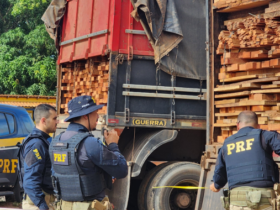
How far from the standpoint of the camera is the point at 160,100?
6.86 m

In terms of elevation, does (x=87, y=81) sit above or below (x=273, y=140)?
above

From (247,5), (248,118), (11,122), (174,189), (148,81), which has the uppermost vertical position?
(247,5)

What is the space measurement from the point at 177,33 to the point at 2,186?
4.35 meters

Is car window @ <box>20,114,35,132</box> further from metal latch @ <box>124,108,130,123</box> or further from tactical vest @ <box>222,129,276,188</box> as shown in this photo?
tactical vest @ <box>222,129,276,188</box>

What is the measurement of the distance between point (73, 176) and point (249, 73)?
11.2ft

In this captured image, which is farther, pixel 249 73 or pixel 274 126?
pixel 249 73

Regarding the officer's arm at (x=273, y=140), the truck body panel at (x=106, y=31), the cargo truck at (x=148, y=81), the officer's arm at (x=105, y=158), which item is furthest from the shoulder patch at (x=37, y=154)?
the truck body panel at (x=106, y=31)

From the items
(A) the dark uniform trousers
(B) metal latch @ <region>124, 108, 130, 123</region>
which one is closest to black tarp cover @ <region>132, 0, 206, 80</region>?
(B) metal latch @ <region>124, 108, 130, 123</region>

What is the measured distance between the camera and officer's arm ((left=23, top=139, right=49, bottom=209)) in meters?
3.85

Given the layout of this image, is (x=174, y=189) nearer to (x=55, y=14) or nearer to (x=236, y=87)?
(x=236, y=87)

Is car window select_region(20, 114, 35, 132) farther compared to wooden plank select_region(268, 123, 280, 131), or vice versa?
car window select_region(20, 114, 35, 132)

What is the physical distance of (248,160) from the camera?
13.4 ft

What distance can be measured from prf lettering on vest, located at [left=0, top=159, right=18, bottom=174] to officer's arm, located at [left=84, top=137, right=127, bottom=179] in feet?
16.0

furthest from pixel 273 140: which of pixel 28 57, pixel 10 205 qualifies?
pixel 28 57
